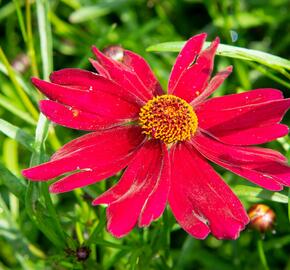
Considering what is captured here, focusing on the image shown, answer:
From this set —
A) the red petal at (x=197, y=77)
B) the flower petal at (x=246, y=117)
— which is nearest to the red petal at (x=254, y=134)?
the flower petal at (x=246, y=117)

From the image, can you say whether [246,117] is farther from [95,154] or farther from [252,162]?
[95,154]

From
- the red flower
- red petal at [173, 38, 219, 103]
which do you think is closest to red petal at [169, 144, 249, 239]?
the red flower

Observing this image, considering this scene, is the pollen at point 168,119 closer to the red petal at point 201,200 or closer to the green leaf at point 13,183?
the red petal at point 201,200

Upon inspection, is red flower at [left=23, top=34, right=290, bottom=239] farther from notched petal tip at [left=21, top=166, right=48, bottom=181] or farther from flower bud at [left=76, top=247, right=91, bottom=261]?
flower bud at [left=76, top=247, right=91, bottom=261]

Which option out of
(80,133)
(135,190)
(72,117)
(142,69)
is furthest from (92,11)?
(135,190)

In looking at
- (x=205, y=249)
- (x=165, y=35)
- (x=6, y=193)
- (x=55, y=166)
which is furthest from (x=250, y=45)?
(x=55, y=166)

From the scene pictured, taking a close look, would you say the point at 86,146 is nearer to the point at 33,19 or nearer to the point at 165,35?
the point at 165,35
